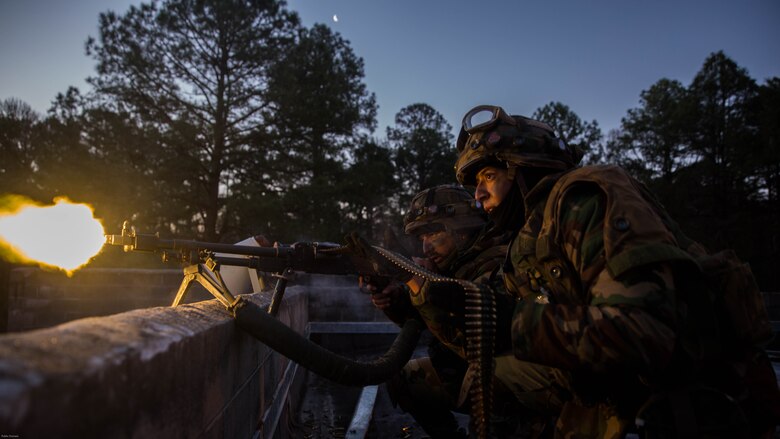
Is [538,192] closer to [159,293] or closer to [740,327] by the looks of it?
[740,327]

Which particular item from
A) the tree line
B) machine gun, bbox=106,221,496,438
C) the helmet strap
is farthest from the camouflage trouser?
the tree line

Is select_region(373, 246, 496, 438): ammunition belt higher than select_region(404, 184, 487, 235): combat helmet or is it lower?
lower

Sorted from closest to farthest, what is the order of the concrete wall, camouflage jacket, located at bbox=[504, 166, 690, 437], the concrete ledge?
the concrete ledge
camouflage jacket, located at bbox=[504, 166, 690, 437]
the concrete wall

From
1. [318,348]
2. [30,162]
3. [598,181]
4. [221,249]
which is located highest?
[30,162]

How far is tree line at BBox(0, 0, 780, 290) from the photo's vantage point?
604 inches

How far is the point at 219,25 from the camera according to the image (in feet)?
56.7

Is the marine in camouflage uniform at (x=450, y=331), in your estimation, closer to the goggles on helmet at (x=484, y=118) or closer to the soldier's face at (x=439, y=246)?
the soldier's face at (x=439, y=246)

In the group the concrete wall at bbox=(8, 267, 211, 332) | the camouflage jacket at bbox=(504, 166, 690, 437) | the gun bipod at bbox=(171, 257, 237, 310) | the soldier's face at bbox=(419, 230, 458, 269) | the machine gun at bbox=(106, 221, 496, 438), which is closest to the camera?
the camouflage jacket at bbox=(504, 166, 690, 437)

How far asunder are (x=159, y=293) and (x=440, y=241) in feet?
26.0

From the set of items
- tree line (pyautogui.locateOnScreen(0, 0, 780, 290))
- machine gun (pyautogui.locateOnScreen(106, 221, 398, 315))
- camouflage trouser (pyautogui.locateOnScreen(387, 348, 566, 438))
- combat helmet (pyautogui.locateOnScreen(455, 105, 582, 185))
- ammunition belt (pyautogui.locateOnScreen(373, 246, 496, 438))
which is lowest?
camouflage trouser (pyautogui.locateOnScreen(387, 348, 566, 438))

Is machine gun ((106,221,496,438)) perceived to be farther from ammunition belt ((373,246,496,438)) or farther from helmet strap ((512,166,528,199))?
helmet strap ((512,166,528,199))

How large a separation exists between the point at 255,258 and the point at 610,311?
8.36 feet

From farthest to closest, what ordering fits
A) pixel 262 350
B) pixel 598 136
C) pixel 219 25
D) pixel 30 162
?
pixel 598 136 < pixel 219 25 < pixel 30 162 < pixel 262 350

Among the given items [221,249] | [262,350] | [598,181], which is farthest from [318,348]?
[598,181]
